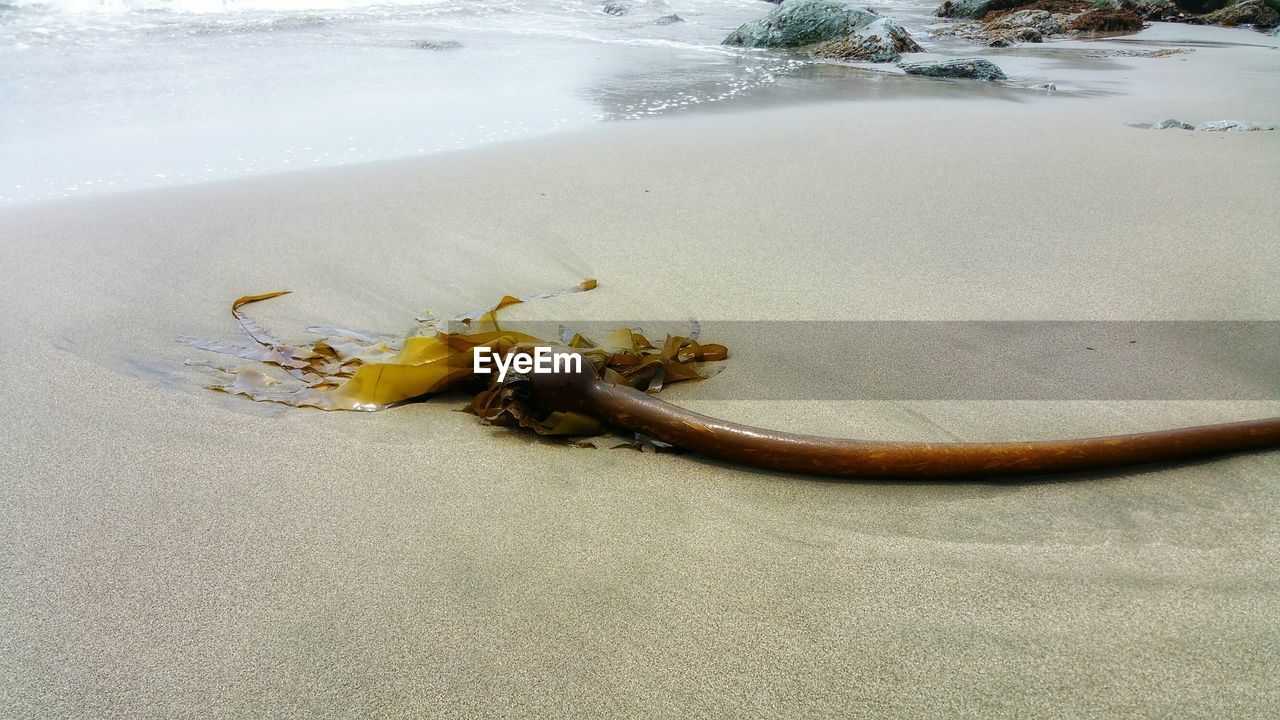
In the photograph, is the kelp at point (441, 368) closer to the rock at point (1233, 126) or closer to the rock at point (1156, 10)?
the rock at point (1233, 126)

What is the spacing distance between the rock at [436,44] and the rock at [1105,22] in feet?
20.5

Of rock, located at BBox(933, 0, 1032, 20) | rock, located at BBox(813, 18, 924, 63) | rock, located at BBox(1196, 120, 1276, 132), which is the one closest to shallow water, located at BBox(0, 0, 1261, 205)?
rock, located at BBox(813, 18, 924, 63)

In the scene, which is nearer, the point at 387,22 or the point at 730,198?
the point at 730,198

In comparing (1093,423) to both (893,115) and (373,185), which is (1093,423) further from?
(893,115)

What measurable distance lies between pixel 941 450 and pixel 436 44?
21.9 feet

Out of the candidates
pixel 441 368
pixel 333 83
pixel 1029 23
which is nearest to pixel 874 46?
pixel 1029 23

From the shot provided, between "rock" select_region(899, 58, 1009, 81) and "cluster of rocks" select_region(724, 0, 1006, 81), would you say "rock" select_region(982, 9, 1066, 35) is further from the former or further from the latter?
"rock" select_region(899, 58, 1009, 81)

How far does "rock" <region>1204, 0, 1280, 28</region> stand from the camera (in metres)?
9.84

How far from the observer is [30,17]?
25.4 feet

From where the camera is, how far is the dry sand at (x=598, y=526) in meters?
0.98

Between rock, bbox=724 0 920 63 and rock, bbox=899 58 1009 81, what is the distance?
4.10 feet

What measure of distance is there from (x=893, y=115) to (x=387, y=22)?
6.22m

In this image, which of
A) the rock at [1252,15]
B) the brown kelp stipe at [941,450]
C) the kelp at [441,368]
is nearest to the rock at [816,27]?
the rock at [1252,15]

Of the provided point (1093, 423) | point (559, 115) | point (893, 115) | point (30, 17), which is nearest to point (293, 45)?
point (30, 17)
